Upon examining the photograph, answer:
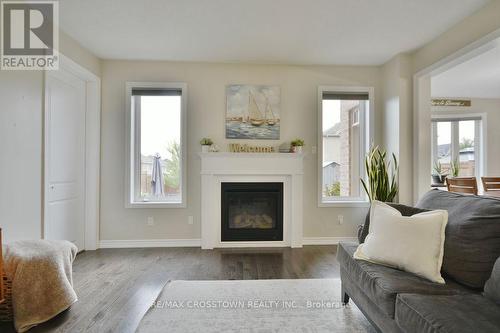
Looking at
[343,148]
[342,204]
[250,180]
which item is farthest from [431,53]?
[250,180]

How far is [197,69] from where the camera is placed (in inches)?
152

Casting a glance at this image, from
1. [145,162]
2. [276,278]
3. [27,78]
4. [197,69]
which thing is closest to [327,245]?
[276,278]

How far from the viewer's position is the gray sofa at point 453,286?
1.19 m

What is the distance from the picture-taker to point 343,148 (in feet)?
13.6

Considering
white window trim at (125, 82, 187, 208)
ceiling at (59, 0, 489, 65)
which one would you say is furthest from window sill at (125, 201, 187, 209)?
ceiling at (59, 0, 489, 65)

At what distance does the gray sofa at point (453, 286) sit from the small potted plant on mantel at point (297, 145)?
1986 millimetres

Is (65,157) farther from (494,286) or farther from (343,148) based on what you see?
(494,286)

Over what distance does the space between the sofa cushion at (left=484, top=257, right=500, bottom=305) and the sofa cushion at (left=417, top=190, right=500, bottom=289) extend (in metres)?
0.11

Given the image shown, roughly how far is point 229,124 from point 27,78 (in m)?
2.25

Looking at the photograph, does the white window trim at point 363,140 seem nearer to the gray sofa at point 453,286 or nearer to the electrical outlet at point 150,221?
the gray sofa at point 453,286

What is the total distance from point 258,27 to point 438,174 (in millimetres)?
4555

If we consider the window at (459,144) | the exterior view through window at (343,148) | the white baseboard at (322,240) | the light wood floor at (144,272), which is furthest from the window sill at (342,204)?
the window at (459,144)

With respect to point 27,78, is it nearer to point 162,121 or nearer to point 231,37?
point 162,121

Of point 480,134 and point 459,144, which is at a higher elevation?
point 480,134
